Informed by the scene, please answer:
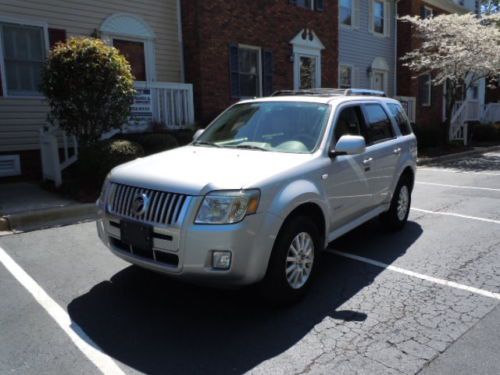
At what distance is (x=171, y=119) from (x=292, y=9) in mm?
6243

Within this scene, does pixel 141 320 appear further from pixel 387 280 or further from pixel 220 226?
pixel 387 280

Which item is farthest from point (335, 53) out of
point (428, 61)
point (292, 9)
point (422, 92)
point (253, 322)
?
point (253, 322)

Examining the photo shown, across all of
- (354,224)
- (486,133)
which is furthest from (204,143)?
(486,133)

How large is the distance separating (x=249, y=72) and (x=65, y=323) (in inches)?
423

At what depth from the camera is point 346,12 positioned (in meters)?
18.0

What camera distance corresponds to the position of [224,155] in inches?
165

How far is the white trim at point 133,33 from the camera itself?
34.4 feet

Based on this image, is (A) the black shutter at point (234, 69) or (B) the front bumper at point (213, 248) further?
(A) the black shutter at point (234, 69)

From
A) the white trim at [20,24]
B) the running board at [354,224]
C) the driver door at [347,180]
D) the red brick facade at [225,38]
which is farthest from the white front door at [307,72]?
the driver door at [347,180]

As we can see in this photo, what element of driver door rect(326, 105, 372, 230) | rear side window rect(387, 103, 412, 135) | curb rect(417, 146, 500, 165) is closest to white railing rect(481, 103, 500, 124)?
curb rect(417, 146, 500, 165)

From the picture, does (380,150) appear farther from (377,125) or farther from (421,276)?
(421,276)

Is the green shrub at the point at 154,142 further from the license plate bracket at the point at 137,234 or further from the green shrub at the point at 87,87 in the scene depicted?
the license plate bracket at the point at 137,234

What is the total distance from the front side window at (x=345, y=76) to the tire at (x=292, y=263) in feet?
49.7

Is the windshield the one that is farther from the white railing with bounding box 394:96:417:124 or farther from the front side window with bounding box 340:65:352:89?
the white railing with bounding box 394:96:417:124
